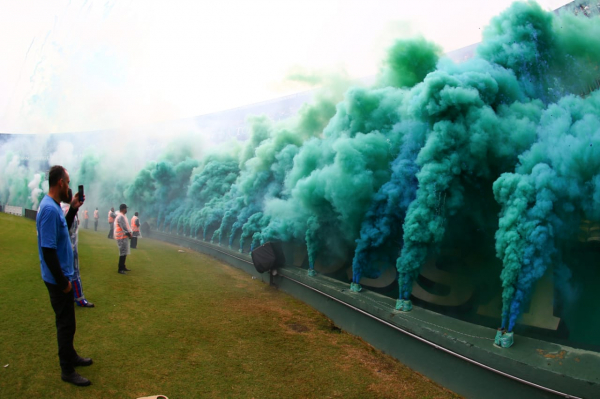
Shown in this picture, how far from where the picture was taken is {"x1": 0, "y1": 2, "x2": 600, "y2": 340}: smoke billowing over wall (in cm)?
520

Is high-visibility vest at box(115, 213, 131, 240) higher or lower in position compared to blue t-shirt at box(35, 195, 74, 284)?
lower

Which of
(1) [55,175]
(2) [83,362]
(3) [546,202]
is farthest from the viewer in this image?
(3) [546,202]

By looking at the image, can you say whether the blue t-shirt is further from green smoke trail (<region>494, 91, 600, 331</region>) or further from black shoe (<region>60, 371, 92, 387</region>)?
green smoke trail (<region>494, 91, 600, 331</region>)

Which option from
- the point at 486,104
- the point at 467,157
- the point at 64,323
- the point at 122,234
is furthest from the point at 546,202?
the point at 122,234

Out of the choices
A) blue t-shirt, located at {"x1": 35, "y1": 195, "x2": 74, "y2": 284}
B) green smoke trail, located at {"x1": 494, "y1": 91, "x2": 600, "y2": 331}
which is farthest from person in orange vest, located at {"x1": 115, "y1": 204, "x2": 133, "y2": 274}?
green smoke trail, located at {"x1": 494, "y1": 91, "x2": 600, "y2": 331}

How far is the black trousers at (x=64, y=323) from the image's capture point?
164 inches

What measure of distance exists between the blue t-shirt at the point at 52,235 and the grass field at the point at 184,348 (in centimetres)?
130

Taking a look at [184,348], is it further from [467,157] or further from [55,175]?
[467,157]

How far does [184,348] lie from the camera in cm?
577

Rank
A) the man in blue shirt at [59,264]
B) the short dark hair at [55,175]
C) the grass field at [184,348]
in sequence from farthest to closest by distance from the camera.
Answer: the grass field at [184,348] → the short dark hair at [55,175] → the man in blue shirt at [59,264]

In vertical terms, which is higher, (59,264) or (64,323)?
(59,264)

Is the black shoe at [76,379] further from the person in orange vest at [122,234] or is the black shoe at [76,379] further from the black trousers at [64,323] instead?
the person in orange vest at [122,234]

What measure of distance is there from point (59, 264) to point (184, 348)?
248 cm

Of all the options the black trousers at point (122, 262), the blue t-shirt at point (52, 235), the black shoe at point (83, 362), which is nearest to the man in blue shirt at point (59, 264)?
the blue t-shirt at point (52, 235)
